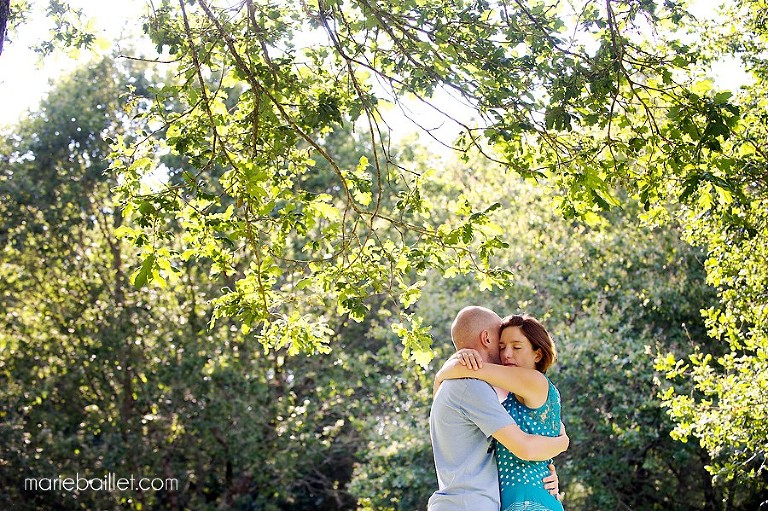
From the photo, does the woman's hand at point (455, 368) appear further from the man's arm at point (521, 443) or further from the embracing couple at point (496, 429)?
the man's arm at point (521, 443)

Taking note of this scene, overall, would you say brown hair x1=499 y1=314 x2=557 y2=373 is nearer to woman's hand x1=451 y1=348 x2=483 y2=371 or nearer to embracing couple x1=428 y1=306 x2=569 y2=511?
embracing couple x1=428 y1=306 x2=569 y2=511

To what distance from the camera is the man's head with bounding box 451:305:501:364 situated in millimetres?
3615

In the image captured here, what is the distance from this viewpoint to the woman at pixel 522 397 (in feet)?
11.1

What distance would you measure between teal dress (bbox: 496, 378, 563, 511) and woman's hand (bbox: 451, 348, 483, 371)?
22 cm

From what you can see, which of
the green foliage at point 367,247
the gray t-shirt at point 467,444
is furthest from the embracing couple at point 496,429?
the green foliage at point 367,247

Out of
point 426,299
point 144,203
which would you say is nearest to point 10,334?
point 426,299

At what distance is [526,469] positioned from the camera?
11.2 ft

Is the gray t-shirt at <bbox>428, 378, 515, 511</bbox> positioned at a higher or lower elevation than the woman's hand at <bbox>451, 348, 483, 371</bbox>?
lower

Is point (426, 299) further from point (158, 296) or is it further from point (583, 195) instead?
point (583, 195)

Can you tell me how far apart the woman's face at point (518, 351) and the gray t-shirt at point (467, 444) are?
23cm

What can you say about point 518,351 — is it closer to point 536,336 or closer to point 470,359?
point 536,336

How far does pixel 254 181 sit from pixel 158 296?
10281 mm

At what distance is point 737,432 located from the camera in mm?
7199

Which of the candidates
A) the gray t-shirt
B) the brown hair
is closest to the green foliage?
the brown hair
